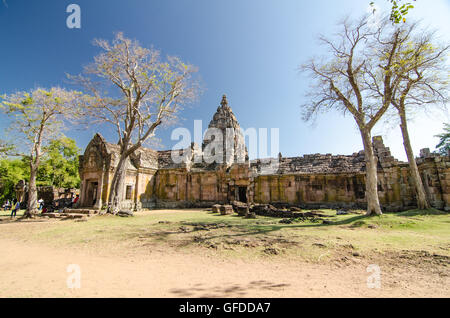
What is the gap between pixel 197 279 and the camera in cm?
348

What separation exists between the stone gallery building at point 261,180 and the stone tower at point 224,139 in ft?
3.72

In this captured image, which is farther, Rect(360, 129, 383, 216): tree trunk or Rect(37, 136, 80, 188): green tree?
Rect(37, 136, 80, 188): green tree

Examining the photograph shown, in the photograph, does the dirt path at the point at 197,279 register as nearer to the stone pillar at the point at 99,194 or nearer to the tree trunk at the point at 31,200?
the stone pillar at the point at 99,194

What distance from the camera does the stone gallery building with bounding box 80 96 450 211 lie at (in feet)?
Result: 46.2

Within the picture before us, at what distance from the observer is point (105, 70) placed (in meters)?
13.8

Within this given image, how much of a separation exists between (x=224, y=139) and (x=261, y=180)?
818cm

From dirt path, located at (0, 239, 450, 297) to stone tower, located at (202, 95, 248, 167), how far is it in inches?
689

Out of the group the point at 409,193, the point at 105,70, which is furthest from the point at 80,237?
the point at 409,193

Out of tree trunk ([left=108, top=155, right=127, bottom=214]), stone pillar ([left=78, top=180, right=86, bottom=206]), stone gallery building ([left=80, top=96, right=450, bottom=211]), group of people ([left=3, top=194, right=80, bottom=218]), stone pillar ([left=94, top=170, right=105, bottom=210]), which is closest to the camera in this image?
tree trunk ([left=108, top=155, right=127, bottom=214])

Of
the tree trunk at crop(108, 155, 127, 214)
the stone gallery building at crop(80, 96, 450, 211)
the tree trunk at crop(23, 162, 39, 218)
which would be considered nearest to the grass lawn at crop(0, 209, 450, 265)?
the tree trunk at crop(108, 155, 127, 214)

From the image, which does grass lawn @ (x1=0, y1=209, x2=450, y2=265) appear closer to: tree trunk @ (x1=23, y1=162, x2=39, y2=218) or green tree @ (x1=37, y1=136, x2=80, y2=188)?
tree trunk @ (x1=23, y1=162, x2=39, y2=218)

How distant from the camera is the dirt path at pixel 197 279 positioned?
2.94 metres

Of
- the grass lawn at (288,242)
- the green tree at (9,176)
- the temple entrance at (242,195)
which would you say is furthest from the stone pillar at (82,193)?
the green tree at (9,176)
